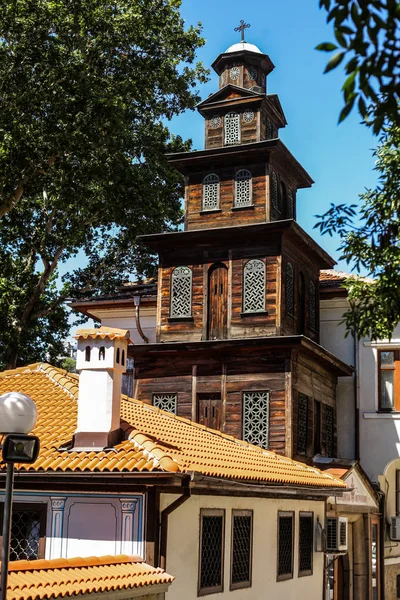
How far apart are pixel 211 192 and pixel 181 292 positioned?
266cm

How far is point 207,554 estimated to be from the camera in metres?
13.0

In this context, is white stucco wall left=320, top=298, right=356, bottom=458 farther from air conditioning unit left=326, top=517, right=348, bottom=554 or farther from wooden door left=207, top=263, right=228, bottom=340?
air conditioning unit left=326, top=517, right=348, bottom=554

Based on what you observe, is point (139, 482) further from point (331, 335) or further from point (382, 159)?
point (331, 335)

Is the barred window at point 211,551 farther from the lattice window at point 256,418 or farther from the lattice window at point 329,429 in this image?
the lattice window at point 329,429

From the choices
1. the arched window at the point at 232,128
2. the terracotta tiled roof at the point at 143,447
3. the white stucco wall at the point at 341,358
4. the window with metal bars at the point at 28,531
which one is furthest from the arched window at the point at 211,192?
the window with metal bars at the point at 28,531

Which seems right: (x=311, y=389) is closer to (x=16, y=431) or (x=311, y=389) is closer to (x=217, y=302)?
(x=217, y=302)

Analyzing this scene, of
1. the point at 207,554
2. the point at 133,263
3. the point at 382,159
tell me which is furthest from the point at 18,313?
the point at 382,159

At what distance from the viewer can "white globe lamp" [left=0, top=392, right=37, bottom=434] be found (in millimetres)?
7480

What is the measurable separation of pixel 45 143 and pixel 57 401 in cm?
1259

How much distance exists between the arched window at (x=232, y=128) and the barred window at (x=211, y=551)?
39.3 feet

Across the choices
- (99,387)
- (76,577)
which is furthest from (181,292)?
(76,577)

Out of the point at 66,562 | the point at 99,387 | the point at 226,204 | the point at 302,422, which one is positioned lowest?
the point at 66,562

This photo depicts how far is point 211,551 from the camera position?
13.1 meters

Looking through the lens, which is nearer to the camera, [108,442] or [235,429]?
[108,442]
